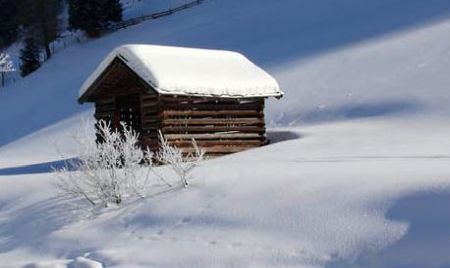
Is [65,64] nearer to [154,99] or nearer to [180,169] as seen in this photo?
[154,99]

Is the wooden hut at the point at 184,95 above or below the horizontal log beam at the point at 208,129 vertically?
above

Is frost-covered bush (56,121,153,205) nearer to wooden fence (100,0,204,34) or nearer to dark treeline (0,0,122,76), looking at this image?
wooden fence (100,0,204,34)

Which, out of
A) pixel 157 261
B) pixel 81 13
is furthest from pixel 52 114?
pixel 157 261

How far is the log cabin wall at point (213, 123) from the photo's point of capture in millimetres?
18203

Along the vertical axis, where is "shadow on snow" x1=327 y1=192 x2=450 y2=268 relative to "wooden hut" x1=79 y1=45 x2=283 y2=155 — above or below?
below

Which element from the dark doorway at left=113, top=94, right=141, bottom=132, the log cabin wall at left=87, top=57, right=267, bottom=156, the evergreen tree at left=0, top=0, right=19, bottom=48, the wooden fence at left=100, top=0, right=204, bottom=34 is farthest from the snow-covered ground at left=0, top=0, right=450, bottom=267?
the evergreen tree at left=0, top=0, right=19, bottom=48

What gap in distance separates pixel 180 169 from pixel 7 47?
52939 mm

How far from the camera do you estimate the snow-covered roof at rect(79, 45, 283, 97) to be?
1781cm

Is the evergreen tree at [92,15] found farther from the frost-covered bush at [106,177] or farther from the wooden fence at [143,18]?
the frost-covered bush at [106,177]

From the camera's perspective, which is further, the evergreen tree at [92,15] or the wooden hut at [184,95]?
the evergreen tree at [92,15]

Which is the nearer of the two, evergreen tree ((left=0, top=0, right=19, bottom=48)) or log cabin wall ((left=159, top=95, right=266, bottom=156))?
log cabin wall ((left=159, top=95, right=266, bottom=156))

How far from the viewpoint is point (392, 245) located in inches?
344

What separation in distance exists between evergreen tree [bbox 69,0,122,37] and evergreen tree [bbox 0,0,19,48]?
12624mm

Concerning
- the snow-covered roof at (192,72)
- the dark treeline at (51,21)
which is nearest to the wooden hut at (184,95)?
the snow-covered roof at (192,72)
